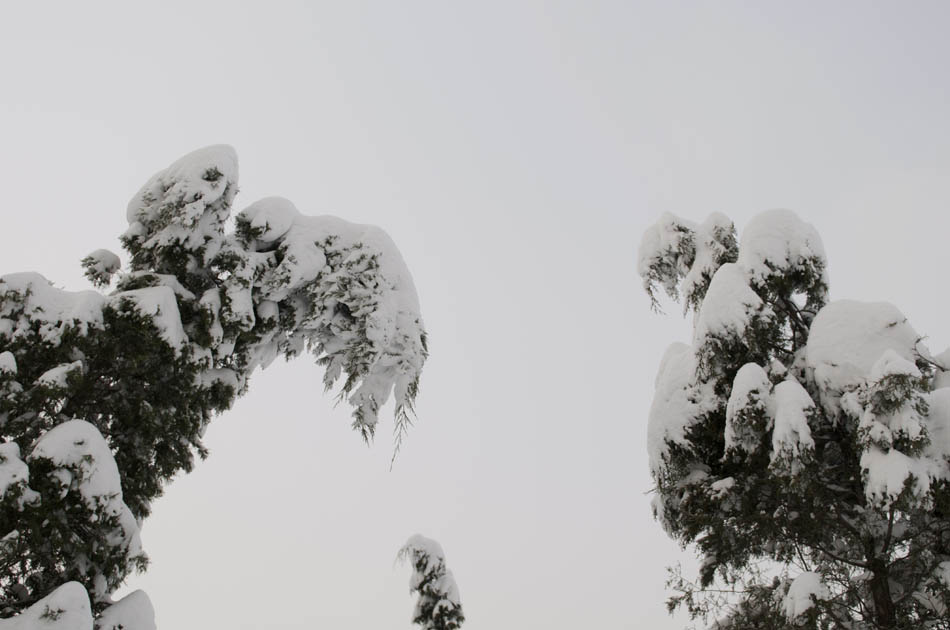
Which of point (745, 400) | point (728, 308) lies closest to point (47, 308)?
point (745, 400)

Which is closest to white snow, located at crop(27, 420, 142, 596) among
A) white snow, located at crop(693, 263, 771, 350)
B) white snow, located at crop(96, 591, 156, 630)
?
white snow, located at crop(96, 591, 156, 630)

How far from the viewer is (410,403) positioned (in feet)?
29.2

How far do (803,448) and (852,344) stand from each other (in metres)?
1.73

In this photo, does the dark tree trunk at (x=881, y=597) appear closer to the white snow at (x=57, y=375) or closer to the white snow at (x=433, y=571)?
the white snow at (x=57, y=375)

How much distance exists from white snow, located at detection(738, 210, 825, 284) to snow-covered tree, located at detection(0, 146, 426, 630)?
4.79m

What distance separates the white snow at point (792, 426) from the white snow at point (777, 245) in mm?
2121

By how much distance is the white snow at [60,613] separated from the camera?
17.3 feet

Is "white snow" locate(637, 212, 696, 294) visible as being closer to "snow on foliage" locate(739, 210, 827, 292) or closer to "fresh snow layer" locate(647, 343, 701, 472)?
"snow on foliage" locate(739, 210, 827, 292)

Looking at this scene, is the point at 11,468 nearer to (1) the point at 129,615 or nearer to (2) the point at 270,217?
(1) the point at 129,615

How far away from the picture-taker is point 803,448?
783cm

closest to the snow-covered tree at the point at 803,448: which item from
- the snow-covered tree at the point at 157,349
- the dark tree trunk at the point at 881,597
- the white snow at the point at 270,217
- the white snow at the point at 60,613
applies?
the dark tree trunk at the point at 881,597

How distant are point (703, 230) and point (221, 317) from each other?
7627 mm

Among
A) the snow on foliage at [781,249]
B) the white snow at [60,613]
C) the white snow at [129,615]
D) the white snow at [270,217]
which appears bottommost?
the white snow at [60,613]

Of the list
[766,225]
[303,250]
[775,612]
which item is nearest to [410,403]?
[303,250]
